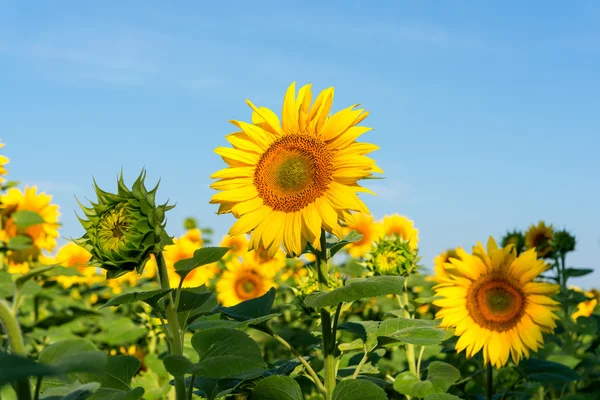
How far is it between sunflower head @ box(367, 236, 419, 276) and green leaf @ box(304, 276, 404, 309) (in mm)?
1164

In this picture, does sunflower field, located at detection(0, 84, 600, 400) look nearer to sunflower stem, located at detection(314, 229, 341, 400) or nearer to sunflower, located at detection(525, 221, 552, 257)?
sunflower stem, located at detection(314, 229, 341, 400)

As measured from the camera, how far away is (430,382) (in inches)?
99.0

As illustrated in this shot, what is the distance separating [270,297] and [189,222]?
633 centimetres

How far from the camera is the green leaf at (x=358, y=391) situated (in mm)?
1822

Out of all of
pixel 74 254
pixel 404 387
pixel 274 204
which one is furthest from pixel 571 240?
pixel 74 254

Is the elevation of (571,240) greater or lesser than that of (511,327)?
greater

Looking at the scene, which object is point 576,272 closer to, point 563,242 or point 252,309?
point 563,242

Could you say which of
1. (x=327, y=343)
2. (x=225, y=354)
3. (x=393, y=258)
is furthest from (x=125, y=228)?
(x=393, y=258)

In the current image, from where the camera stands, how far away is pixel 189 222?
8.44 m

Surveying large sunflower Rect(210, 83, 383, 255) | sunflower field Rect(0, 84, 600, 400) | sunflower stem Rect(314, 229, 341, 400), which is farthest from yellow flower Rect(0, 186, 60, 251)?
sunflower stem Rect(314, 229, 341, 400)

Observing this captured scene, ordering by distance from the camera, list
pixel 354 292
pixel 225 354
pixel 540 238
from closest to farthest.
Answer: pixel 225 354 < pixel 354 292 < pixel 540 238

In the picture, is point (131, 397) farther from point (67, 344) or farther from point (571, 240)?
point (571, 240)

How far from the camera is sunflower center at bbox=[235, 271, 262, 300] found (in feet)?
18.9

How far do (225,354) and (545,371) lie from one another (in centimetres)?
184
